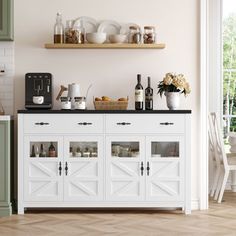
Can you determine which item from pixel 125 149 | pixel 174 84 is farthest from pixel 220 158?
pixel 125 149

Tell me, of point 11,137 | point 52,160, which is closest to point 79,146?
point 52,160

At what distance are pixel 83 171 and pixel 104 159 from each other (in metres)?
0.21

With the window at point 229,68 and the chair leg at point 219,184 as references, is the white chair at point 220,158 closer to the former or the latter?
the chair leg at point 219,184

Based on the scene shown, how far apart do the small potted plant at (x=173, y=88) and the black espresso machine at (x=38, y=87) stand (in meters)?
1.00

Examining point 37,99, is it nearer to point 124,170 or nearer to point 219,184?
point 124,170

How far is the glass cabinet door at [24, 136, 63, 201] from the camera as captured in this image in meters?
5.41

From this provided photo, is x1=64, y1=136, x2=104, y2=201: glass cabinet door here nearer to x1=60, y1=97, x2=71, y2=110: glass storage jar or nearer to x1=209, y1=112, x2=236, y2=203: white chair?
x1=60, y1=97, x2=71, y2=110: glass storage jar

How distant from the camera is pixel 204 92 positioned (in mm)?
5715

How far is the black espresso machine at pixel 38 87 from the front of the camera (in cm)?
560

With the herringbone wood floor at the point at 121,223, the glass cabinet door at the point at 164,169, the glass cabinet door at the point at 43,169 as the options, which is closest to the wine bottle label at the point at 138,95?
the glass cabinet door at the point at 164,169

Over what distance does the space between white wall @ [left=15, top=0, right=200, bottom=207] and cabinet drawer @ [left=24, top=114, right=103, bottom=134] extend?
1.32 feet

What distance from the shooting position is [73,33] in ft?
18.4

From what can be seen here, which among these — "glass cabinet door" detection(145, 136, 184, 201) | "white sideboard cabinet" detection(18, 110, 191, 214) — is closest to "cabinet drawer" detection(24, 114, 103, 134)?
"white sideboard cabinet" detection(18, 110, 191, 214)

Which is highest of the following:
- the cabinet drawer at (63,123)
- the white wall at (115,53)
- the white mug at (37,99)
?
the white wall at (115,53)
